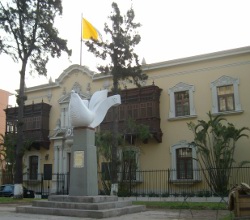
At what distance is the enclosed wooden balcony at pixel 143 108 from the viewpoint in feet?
76.6

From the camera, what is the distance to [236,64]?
72.1 ft

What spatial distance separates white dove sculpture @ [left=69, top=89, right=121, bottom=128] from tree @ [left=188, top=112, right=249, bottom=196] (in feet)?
25.3

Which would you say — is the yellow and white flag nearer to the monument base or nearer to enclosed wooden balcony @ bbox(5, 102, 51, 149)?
enclosed wooden balcony @ bbox(5, 102, 51, 149)

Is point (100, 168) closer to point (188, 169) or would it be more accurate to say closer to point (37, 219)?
point (188, 169)

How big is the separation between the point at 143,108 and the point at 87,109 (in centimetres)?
1105

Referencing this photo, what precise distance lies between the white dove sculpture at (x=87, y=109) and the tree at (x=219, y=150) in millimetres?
7705

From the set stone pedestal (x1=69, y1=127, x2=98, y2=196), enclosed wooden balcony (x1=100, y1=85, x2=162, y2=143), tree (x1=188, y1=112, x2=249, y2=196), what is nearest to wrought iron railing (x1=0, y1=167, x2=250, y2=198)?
tree (x1=188, y1=112, x2=249, y2=196)

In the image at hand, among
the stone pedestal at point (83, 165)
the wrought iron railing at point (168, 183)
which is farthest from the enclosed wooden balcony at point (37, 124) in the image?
the stone pedestal at point (83, 165)

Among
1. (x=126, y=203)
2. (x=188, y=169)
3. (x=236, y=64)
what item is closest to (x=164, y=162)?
(x=188, y=169)

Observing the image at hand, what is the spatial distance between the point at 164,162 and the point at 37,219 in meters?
13.8

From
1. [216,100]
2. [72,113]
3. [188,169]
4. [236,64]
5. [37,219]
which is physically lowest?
[37,219]

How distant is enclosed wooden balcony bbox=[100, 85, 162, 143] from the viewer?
23359 millimetres

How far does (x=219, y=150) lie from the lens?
64.7ft

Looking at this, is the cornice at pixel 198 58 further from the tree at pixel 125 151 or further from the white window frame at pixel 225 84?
the tree at pixel 125 151
